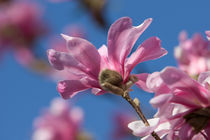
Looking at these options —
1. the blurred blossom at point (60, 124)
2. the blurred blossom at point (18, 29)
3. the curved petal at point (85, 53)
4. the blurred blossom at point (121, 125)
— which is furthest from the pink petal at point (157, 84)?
the blurred blossom at point (18, 29)

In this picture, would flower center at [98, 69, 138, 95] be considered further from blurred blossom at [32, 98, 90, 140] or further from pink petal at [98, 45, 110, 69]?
blurred blossom at [32, 98, 90, 140]

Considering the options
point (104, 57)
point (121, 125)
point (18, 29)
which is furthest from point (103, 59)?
point (18, 29)

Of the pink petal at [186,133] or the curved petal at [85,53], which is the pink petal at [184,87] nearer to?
the pink petal at [186,133]

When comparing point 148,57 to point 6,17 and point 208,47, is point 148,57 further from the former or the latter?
point 6,17

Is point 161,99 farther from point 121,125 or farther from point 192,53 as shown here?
point 121,125

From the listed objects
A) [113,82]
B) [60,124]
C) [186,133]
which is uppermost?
[60,124]

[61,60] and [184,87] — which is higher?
[61,60]

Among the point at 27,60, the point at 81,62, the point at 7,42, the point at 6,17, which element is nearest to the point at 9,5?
the point at 6,17
